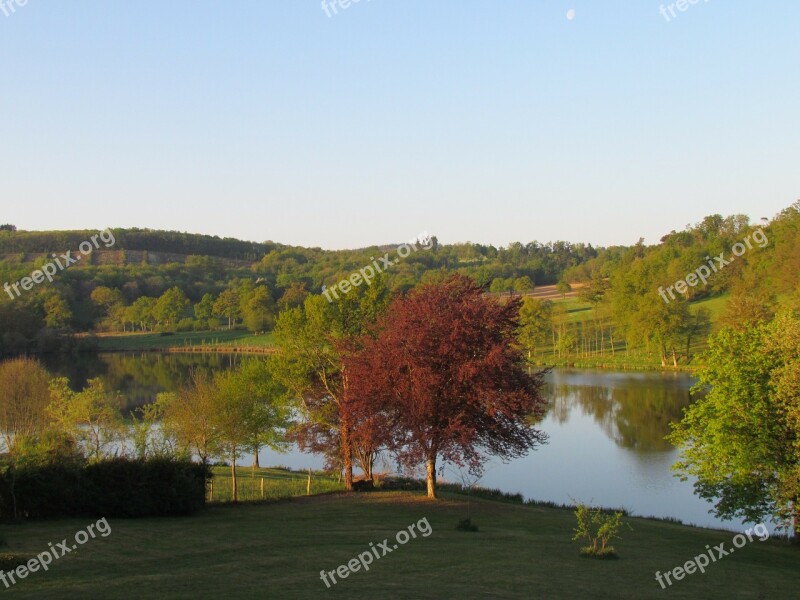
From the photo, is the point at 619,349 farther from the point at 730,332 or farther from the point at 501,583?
the point at 501,583

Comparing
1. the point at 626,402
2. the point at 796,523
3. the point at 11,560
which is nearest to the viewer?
the point at 11,560

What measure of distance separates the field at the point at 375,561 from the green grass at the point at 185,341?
10346 cm

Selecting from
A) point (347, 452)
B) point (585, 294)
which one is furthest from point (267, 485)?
point (585, 294)

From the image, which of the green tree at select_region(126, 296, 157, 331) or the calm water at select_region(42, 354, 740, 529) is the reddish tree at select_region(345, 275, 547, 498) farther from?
the green tree at select_region(126, 296, 157, 331)

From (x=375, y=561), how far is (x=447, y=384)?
11.0 meters

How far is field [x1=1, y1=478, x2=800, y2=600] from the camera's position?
511 inches

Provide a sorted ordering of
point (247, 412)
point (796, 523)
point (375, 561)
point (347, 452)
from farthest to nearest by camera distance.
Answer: point (247, 412)
point (347, 452)
point (796, 523)
point (375, 561)

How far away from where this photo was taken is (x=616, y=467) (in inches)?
1597

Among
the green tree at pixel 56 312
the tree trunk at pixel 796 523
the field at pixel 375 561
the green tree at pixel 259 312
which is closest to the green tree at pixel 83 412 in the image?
the field at pixel 375 561

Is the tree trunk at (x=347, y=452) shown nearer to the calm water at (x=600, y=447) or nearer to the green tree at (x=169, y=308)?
the calm water at (x=600, y=447)

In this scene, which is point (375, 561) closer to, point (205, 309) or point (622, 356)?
point (622, 356)

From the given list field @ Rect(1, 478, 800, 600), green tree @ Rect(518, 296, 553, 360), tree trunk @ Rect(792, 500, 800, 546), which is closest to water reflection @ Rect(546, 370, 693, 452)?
green tree @ Rect(518, 296, 553, 360)

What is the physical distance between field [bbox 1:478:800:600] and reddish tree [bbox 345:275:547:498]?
9.78 feet

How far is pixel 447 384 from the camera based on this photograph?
86.7ft
